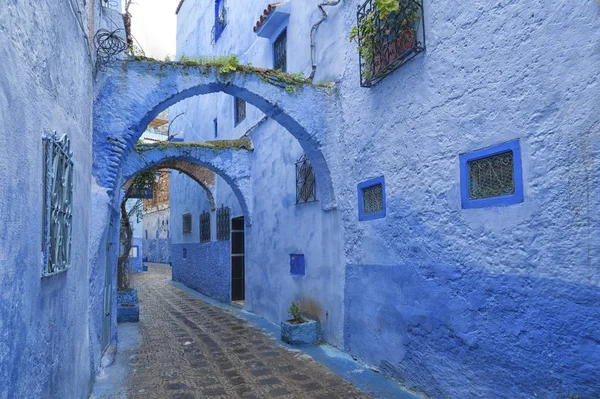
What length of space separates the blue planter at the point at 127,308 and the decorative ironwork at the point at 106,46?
5432 mm

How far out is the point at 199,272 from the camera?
1396 cm

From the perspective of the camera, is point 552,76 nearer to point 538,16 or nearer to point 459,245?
point 538,16

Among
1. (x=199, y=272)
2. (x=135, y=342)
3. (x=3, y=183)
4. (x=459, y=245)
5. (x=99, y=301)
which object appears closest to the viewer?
(x=3, y=183)

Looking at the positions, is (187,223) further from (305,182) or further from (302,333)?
(302,333)

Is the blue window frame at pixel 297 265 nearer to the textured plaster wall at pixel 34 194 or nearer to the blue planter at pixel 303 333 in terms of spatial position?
the blue planter at pixel 303 333

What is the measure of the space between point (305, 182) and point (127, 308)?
456 cm

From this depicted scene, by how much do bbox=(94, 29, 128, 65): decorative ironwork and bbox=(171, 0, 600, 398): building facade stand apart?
Answer: 2409mm

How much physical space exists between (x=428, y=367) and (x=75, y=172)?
11.9 ft

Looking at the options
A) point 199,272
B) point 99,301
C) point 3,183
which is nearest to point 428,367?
point 99,301

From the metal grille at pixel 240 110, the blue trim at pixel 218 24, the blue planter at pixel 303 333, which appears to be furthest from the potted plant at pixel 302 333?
the blue trim at pixel 218 24

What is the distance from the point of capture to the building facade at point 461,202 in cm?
301

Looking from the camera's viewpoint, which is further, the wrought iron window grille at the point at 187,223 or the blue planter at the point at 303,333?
the wrought iron window grille at the point at 187,223

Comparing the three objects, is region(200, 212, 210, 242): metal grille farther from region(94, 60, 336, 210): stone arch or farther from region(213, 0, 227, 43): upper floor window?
region(94, 60, 336, 210): stone arch

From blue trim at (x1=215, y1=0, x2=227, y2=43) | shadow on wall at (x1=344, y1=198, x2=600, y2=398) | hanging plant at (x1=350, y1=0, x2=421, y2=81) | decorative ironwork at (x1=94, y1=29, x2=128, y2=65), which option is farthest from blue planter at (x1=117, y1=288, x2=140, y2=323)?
blue trim at (x1=215, y1=0, x2=227, y2=43)
